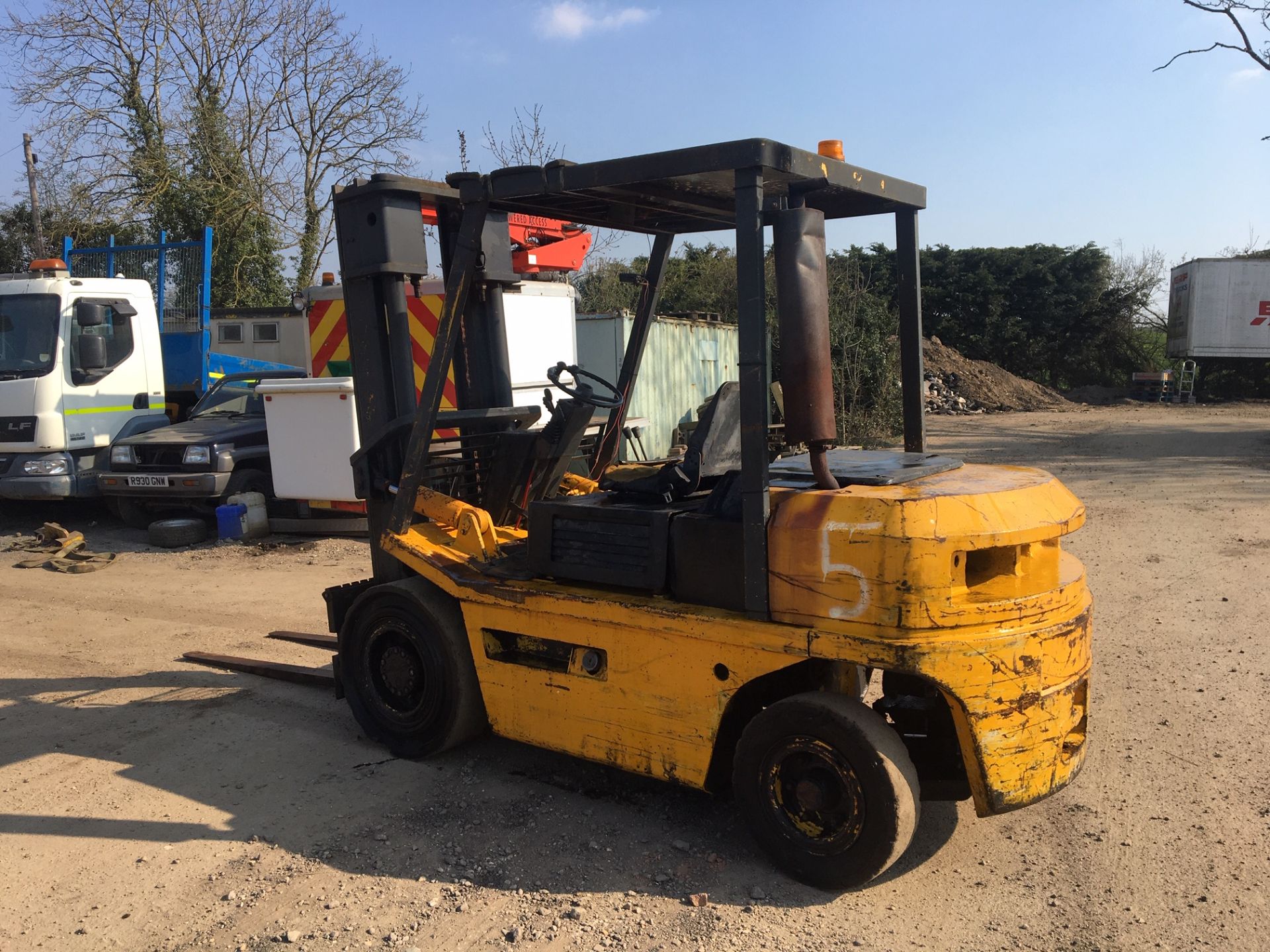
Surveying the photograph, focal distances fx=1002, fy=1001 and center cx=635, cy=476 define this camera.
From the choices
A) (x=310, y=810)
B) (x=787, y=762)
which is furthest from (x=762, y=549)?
(x=310, y=810)

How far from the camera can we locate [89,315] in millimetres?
10602

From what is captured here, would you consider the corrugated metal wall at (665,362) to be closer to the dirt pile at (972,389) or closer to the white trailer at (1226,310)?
the dirt pile at (972,389)

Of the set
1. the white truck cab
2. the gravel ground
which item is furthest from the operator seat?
the white truck cab

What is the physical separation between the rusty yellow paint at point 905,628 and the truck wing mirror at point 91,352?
354 inches

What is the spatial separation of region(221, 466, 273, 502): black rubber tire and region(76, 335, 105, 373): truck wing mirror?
6.56 ft

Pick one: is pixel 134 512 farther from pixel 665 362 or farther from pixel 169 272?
pixel 665 362

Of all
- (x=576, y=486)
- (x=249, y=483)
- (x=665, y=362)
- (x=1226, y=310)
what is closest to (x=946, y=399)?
(x=1226, y=310)

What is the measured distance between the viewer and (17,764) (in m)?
4.73

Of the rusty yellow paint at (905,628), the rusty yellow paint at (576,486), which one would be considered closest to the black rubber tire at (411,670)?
the rusty yellow paint at (905,628)

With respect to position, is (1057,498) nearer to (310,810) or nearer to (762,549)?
(762,549)

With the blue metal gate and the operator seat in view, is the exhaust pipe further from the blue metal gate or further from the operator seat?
the blue metal gate

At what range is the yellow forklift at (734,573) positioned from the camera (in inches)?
131

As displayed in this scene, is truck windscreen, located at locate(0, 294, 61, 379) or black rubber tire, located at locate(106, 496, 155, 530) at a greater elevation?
truck windscreen, located at locate(0, 294, 61, 379)

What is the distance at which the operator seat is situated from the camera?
412cm
